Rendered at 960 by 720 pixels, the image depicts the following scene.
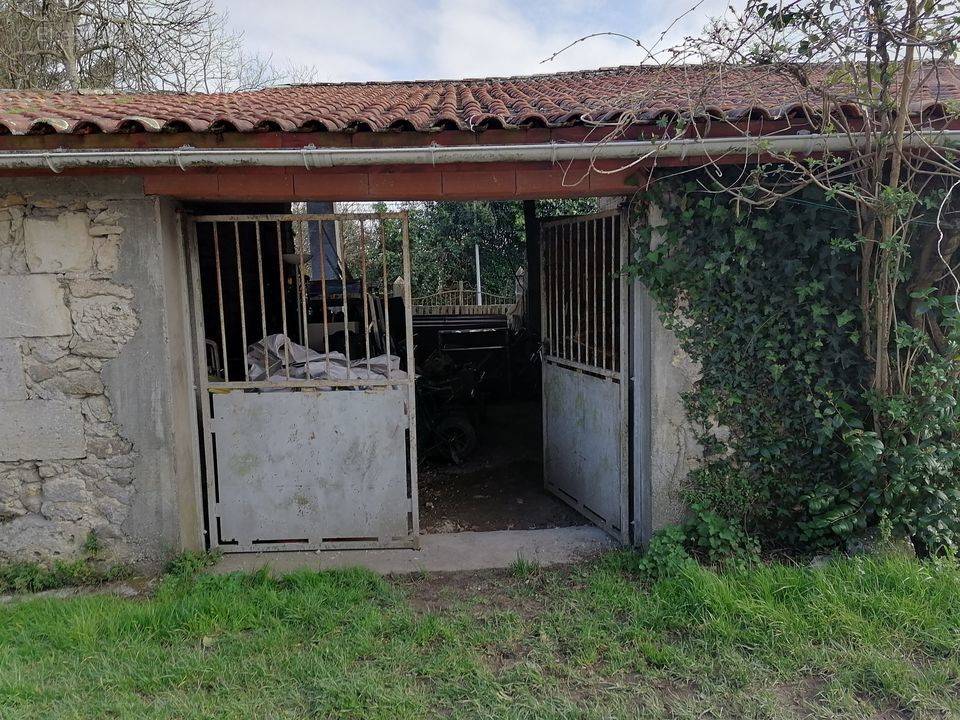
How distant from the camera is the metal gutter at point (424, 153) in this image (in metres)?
3.54

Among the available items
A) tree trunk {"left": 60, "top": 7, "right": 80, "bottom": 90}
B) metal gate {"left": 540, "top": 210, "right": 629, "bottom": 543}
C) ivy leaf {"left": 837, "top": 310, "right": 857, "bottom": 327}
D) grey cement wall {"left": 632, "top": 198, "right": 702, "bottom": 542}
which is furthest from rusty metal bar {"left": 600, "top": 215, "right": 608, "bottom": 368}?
tree trunk {"left": 60, "top": 7, "right": 80, "bottom": 90}

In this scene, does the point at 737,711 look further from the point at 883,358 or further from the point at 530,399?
the point at 530,399

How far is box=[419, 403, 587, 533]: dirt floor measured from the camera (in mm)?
5363

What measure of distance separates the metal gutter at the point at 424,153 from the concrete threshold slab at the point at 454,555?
2564mm

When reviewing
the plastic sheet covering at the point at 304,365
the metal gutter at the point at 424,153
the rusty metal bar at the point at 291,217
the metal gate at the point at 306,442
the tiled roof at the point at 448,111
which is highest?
the tiled roof at the point at 448,111

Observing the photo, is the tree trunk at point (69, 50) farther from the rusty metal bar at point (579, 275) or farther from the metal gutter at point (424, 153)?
the rusty metal bar at point (579, 275)

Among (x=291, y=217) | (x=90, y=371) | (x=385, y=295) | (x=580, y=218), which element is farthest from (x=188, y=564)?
(x=580, y=218)

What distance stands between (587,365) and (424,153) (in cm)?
222

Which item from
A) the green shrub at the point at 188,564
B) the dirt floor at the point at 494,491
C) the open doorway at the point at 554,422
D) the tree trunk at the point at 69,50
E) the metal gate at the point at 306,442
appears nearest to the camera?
the green shrub at the point at 188,564

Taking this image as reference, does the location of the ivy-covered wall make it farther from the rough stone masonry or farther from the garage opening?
the rough stone masonry

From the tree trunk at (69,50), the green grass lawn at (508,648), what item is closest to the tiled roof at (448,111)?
the green grass lawn at (508,648)

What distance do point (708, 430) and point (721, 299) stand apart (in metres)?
0.86

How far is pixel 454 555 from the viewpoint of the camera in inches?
180

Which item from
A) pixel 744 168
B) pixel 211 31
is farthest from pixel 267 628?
pixel 211 31
